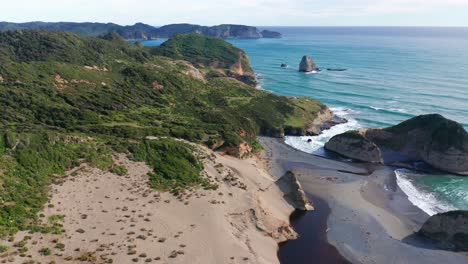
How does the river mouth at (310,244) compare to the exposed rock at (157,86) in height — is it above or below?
below

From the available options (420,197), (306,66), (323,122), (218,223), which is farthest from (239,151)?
(306,66)

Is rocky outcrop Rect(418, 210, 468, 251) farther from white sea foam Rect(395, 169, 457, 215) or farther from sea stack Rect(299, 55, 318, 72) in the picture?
sea stack Rect(299, 55, 318, 72)

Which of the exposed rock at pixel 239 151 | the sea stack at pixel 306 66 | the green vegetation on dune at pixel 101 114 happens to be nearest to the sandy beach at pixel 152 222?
the green vegetation on dune at pixel 101 114

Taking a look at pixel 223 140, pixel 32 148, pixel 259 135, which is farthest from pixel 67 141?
pixel 259 135

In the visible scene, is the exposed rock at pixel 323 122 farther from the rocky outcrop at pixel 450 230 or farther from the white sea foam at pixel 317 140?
the rocky outcrop at pixel 450 230

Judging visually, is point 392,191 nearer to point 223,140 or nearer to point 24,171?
point 223,140

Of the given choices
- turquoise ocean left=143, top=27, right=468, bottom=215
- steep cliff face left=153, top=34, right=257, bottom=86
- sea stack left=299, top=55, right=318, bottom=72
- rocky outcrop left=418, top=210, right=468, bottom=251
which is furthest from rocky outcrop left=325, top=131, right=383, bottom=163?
sea stack left=299, top=55, right=318, bottom=72
